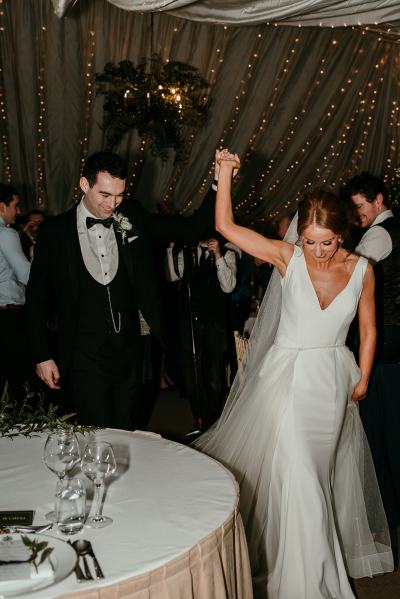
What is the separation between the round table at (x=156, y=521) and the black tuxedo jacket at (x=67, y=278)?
84 cm

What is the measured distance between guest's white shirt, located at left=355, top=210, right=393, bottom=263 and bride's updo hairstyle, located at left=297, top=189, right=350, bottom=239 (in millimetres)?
775

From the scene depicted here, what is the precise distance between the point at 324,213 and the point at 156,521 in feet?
4.82

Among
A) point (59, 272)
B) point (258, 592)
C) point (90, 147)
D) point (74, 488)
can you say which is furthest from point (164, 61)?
point (74, 488)

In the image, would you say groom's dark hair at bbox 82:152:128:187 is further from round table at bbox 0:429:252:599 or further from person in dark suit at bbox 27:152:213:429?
round table at bbox 0:429:252:599

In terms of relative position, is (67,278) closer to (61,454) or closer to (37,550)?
(61,454)

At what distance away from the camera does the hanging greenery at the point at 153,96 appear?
21.1ft

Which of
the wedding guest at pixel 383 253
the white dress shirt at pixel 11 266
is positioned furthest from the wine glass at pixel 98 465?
the white dress shirt at pixel 11 266

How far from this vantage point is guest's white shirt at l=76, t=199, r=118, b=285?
10.4ft

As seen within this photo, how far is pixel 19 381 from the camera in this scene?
16.8 feet

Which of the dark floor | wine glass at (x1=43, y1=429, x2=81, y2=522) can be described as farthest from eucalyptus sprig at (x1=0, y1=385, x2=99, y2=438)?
the dark floor

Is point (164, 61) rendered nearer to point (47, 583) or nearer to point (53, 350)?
point (53, 350)

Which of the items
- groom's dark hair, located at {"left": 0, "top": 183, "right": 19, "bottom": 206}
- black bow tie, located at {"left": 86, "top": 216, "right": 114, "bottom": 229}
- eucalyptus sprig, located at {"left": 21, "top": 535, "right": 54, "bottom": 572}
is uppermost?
black bow tie, located at {"left": 86, "top": 216, "right": 114, "bottom": 229}

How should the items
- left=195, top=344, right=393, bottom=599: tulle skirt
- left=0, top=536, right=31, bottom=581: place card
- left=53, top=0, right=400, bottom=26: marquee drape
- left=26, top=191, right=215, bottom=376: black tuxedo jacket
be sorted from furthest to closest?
left=53, top=0, right=400, bottom=26: marquee drape → left=26, top=191, right=215, bottom=376: black tuxedo jacket → left=195, top=344, right=393, bottom=599: tulle skirt → left=0, top=536, right=31, bottom=581: place card

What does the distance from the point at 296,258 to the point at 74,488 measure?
151 cm
